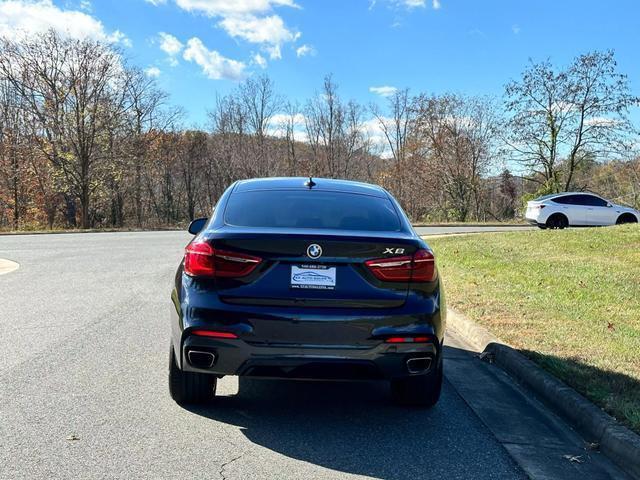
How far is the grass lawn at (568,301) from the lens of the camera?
4660mm

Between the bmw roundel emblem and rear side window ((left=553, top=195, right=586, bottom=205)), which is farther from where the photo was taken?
rear side window ((left=553, top=195, right=586, bottom=205))

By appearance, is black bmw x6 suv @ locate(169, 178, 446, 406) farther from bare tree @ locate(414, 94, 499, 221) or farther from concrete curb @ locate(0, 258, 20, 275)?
bare tree @ locate(414, 94, 499, 221)

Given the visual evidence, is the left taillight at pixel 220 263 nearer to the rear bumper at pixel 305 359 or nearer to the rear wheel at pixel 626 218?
the rear bumper at pixel 305 359

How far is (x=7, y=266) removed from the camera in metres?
12.1

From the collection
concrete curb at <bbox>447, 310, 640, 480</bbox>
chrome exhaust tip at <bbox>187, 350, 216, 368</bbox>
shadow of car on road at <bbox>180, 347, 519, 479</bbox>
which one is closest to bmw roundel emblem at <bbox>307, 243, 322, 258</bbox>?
chrome exhaust tip at <bbox>187, 350, 216, 368</bbox>

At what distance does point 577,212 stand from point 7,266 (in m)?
18.9

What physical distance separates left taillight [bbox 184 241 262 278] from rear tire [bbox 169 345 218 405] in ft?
2.63

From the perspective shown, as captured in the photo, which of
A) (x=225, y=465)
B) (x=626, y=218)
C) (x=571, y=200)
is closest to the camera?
(x=225, y=465)

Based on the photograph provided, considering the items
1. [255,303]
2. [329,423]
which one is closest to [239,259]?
[255,303]

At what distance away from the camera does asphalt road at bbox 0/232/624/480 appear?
318cm

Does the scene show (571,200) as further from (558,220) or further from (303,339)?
(303,339)

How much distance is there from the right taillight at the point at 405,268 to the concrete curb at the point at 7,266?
9997mm

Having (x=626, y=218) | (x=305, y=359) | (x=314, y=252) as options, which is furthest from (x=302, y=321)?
(x=626, y=218)

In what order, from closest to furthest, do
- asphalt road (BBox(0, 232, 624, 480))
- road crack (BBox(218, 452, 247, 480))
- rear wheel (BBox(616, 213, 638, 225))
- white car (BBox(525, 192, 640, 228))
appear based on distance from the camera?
road crack (BBox(218, 452, 247, 480))
asphalt road (BBox(0, 232, 624, 480))
white car (BBox(525, 192, 640, 228))
rear wheel (BBox(616, 213, 638, 225))
